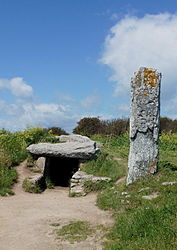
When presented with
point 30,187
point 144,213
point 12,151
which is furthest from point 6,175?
point 144,213

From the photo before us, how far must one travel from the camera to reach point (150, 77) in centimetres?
1024

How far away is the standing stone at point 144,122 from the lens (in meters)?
10.2

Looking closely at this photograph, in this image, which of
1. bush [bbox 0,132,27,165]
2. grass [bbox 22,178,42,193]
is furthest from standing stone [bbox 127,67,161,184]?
bush [bbox 0,132,27,165]

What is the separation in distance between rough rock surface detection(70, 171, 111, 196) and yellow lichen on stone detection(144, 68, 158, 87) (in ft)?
13.4

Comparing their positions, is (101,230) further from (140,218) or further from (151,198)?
(151,198)

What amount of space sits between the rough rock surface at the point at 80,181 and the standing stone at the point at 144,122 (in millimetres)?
1947

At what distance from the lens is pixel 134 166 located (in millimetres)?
10352

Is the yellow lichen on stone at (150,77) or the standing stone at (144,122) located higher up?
the yellow lichen on stone at (150,77)

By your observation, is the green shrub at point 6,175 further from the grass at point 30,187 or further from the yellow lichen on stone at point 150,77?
the yellow lichen on stone at point 150,77

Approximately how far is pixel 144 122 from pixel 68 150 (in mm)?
4845

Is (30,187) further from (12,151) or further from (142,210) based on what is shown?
(142,210)

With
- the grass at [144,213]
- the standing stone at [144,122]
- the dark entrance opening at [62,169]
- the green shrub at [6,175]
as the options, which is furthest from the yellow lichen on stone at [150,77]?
the dark entrance opening at [62,169]

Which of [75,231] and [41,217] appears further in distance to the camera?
[41,217]

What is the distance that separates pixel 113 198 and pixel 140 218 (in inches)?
107
